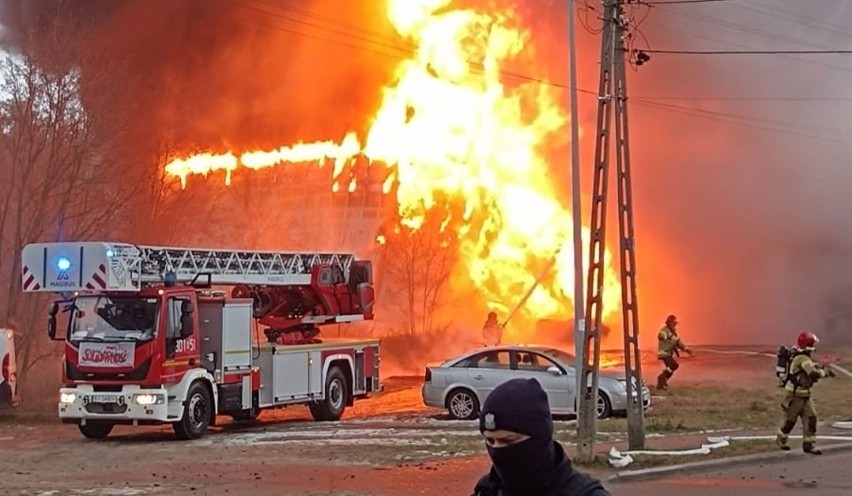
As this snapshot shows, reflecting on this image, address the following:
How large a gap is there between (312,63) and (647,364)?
14584mm

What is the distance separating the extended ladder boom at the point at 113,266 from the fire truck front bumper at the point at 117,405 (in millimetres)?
1556

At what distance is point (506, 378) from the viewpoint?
17219 mm

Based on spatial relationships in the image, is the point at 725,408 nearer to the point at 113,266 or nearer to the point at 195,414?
the point at 195,414

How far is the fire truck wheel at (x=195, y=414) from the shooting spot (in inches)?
616

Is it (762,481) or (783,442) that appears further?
(783,442)

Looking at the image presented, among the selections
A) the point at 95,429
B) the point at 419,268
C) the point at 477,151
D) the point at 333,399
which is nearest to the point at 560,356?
the point at 333,399

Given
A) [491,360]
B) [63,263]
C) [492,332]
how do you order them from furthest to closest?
[492,332] → [491,360] → [63,263]

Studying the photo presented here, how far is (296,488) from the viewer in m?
10.9

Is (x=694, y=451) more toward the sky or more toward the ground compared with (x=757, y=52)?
more toward the ground

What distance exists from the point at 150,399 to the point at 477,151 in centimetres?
2119

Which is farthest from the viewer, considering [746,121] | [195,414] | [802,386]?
[746,121]

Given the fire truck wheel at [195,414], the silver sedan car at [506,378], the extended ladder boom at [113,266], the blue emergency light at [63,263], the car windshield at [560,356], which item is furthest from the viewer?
the car windshield at [560,356]

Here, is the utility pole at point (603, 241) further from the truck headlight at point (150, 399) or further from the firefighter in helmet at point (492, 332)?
the firefighter in helmet at point (492, 332)

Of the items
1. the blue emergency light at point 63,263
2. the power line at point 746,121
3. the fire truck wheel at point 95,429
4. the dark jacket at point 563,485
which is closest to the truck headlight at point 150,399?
the fire truck wheel at point 95,429
